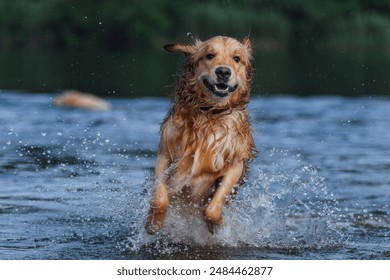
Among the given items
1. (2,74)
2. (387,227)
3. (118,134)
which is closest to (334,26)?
(2,74)

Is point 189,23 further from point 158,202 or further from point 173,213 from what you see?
point 158,202

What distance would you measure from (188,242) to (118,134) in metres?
7.40

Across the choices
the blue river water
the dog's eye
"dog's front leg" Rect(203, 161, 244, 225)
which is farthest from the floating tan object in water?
the dog's eye

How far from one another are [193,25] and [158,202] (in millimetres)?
31774

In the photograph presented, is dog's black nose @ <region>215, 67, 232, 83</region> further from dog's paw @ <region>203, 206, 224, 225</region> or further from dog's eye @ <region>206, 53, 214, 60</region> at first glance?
dog's paw @ <region>203, 206, 224, 225</region>

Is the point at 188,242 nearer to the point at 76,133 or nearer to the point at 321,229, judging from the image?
the point at 321,229

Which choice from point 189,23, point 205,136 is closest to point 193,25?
point 189,23

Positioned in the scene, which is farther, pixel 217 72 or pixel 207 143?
pixel 207 143

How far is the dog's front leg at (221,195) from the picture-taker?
26.0ft

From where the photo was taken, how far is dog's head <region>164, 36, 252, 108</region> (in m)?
7.86

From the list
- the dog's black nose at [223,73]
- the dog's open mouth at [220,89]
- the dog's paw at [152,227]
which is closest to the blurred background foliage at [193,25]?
the dog's paw at [152,227]

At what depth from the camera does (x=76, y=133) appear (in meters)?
15.8

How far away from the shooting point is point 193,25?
129 feet

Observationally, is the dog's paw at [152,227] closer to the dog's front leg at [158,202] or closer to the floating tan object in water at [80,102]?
the dog's front leg at [158,202]
